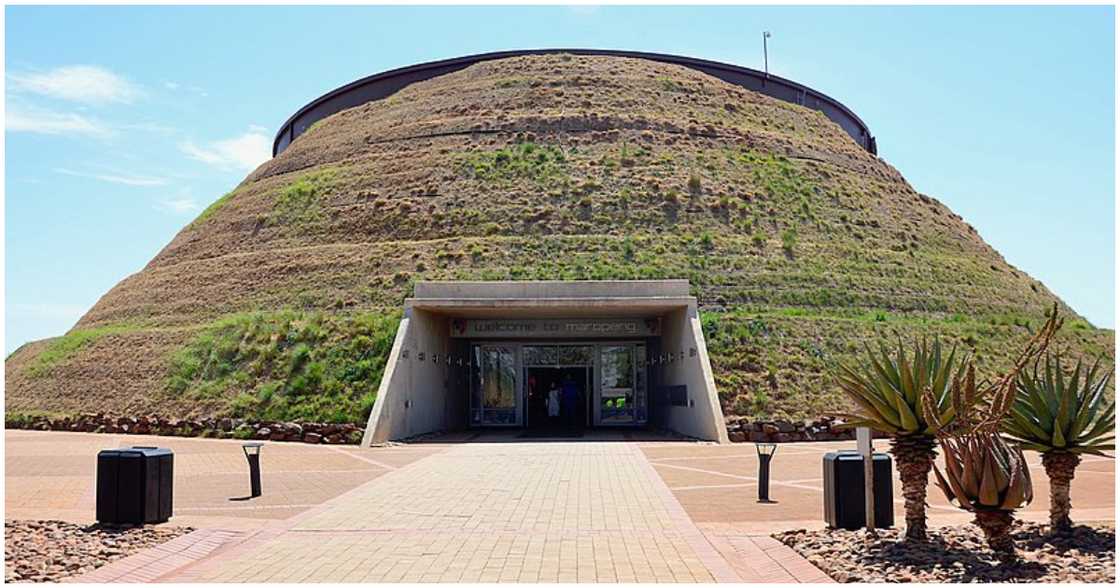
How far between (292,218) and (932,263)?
22922 millimetres

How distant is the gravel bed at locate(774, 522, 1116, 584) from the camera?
759cm

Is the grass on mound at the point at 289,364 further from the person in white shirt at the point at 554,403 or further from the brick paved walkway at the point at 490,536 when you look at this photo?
the brick paved walkway at the point at 490,536

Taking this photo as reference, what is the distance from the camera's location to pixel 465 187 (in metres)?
37.3

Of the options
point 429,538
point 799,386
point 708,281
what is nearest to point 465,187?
point 708,281

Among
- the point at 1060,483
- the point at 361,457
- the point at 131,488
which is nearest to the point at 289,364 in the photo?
the point at 361,457

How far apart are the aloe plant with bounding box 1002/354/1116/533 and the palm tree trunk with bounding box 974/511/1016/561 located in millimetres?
1435

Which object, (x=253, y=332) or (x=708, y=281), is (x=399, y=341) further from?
(x=708, y=281)

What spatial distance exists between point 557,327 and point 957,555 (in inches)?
851

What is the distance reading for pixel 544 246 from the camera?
3353cm

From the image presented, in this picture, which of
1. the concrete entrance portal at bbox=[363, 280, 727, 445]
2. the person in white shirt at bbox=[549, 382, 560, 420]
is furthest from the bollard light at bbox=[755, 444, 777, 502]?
the person in white shirt at bbox=[549, 382, 560, 420]

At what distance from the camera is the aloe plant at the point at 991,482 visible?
757 centimetres

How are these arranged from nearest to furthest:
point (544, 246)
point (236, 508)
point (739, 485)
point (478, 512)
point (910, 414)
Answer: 1. point (910, 414)
2. point (478, 512)
3. point (236, 508)
4. point (739, 485)
5. point (544, 246)

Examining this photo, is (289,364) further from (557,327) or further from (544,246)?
(544,246)

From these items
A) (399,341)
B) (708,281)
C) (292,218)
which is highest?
(292,218)
